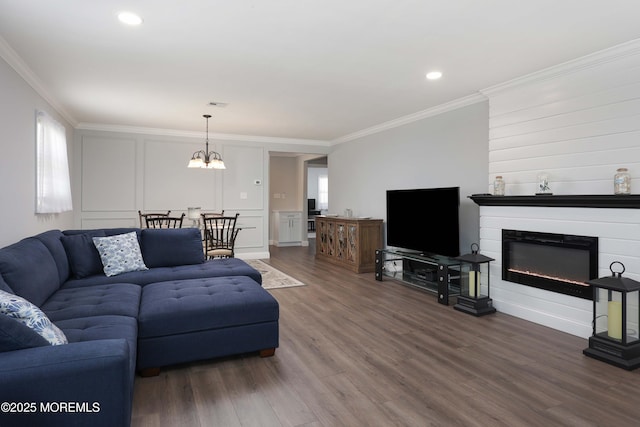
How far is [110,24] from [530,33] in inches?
123

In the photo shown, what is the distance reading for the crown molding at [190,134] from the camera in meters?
6.57

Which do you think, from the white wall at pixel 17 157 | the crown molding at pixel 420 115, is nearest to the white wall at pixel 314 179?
the crown molding at pixel 420 115

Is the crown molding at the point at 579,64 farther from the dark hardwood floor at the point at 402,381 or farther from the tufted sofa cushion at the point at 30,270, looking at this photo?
the tufted sofa cushion at the point at 30,270

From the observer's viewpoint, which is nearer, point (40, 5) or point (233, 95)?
point (40, 5)

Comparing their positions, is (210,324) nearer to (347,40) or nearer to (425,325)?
(425,325)

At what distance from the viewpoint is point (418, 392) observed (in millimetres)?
2373

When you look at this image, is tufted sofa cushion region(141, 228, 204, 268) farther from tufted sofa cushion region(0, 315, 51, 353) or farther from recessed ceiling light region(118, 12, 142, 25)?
tufted sofa cushion region(0, 315, 51, 353)

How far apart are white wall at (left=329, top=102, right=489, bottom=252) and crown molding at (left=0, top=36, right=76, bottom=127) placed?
15.5 feet

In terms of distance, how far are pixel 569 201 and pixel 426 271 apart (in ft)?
6.64

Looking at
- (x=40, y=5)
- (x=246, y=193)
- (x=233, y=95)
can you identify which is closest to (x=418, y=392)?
(x=40, y=5)

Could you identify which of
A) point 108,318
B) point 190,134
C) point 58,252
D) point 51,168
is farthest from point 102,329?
point 190,134

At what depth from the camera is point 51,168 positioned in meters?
4.46

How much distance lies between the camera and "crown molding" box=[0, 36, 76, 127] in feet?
10.4

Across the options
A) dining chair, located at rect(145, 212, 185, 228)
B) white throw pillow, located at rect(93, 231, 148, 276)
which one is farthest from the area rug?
white throw pillow, located at rect(93, 231, 148, 276)
